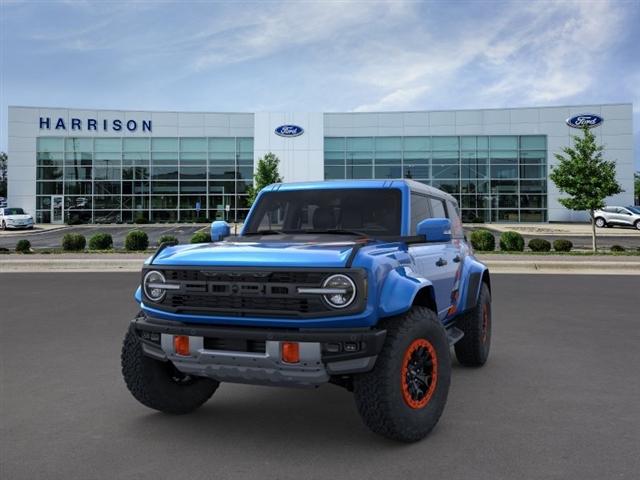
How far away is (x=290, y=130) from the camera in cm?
4825

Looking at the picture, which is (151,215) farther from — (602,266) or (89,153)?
→ (602,266)

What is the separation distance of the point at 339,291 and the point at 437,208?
2.57 m

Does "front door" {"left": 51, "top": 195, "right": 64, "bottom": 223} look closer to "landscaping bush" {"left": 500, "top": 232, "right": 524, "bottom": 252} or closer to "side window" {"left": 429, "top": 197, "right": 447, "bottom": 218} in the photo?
"landscaping bush" {"left": 500, "top": 232, "right": 524, "bottom": 252}

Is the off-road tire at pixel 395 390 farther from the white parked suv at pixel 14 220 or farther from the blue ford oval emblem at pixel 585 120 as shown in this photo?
the blue ford oval emblem at pixel 585 120

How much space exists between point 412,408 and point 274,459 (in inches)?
37.0

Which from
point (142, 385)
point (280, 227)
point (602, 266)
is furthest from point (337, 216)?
point (602, 266)

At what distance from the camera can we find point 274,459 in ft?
11.9

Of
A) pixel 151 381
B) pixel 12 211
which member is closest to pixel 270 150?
pixel 12 211

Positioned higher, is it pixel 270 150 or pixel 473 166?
pixel 270 150

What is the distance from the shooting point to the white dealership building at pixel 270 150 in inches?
1880

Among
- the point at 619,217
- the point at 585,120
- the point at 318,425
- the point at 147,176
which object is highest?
the point at 585,120

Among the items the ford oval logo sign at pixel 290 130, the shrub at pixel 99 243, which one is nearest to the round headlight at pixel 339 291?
the shrub at pixel 99 243

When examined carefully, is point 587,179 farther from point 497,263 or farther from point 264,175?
point 264,175

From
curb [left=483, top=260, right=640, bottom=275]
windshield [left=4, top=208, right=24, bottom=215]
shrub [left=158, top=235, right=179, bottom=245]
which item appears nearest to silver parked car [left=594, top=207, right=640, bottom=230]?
curb [left=483, top=260, right=640, bottom=275]
